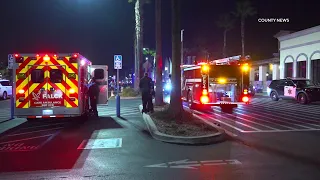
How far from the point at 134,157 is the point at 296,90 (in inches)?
726

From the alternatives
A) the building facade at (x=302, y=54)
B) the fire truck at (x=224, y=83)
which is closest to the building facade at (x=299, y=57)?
the building facade at (x=302, y=54)

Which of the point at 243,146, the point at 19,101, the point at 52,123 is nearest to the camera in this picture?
the point at 243,146

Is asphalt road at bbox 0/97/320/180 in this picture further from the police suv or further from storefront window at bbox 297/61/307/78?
storefront window at bbox 297/61/307/78

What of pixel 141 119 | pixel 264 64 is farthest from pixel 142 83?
pixel 264 64

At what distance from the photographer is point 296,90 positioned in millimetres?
23703

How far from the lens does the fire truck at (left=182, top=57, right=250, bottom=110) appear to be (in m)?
17.0

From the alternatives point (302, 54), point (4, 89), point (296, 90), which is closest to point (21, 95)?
point (296, 90)

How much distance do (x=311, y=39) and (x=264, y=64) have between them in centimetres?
1203

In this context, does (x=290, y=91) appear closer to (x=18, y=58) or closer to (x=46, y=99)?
(x=46, y=99)

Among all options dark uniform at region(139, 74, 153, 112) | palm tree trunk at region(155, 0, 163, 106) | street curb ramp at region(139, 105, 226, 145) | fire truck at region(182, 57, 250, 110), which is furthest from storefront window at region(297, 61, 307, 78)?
street curb ramp at region(139, 105, 226, 145)

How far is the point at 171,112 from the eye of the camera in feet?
41.6

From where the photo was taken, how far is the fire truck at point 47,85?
41.0 feet

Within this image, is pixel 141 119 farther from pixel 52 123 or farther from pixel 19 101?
pixel 19 101

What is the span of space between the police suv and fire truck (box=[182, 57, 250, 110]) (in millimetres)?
7355
